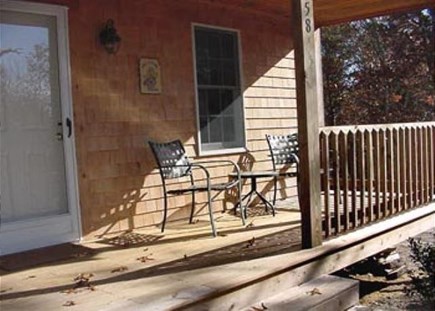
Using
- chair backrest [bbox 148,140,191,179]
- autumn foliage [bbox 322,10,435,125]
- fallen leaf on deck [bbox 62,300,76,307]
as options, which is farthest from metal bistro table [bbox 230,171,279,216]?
autumn foliage [bbox 322,10,435,125]

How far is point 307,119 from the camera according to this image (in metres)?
3.54

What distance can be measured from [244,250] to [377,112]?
354 inches

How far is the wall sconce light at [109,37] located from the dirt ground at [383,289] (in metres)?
2.93

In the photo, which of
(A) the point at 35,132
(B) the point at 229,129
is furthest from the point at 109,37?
(B) the point at 229,129

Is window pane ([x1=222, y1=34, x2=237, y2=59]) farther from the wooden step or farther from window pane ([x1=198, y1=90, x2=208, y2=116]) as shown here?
the wooden step

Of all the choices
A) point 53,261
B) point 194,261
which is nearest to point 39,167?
point 53,261

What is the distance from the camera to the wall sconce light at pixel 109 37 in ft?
15.0

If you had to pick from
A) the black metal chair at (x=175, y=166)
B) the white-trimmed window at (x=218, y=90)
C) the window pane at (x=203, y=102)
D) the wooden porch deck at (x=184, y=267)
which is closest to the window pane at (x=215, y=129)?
the white-trimmed window at (x=218, y=90)

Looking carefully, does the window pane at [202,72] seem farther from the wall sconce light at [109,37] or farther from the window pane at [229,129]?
the wall sconce light at [109,37]

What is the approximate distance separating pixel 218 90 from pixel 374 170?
201 centimetres

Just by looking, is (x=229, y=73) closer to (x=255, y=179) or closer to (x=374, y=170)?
(x=255, y=179)

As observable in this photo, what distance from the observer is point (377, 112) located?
11.9 m

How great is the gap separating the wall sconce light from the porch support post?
179 cm

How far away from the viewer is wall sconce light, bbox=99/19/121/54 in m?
4.58
